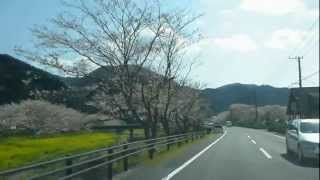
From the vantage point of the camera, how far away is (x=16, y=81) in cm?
5194

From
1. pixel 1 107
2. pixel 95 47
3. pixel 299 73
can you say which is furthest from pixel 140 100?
pixel 299 73

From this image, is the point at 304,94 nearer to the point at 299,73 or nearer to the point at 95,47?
the point at 299,73

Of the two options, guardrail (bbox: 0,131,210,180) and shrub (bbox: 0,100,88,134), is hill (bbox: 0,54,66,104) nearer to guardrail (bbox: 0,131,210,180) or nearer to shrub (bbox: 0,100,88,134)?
shrub (bbox: 0,100,88,134)

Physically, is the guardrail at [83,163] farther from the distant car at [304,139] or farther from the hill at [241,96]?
the hill at [241,96]

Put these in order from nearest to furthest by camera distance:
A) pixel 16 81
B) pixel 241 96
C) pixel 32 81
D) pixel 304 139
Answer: pixel 304 139 → pixel 32 81 → pixel 16 81 → pixel 241 96

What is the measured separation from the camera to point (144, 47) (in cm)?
2934

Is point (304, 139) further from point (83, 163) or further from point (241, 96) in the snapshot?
point (241, 96)

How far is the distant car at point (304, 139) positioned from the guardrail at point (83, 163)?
19.5ft

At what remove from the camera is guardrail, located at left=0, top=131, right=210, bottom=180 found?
11.1 m

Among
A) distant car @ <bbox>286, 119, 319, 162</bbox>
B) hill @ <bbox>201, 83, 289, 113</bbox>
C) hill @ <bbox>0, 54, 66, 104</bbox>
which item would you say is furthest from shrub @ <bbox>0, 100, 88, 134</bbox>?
hill @ <bbox>201, 83, 289, 113</bbox>

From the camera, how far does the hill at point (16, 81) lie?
40.2 m

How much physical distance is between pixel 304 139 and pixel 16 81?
118 ft

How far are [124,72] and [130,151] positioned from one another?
867cm

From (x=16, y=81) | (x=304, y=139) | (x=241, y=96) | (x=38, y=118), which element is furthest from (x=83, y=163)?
(x=241, y=96)
